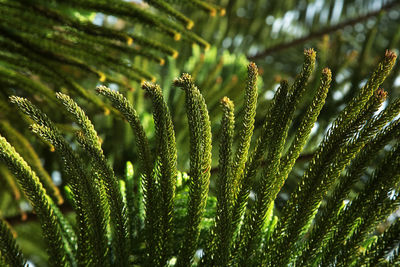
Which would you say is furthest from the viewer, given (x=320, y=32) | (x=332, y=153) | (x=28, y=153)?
(x=320, y=32)

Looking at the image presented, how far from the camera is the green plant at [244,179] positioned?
0.48 meters

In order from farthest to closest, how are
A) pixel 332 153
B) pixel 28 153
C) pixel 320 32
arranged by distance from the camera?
1. pixel 320 32
2. pixel 28 153
3. pixel 332 153

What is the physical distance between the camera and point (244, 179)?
0.52 m

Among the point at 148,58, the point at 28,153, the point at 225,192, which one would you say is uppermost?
the point at 148,58

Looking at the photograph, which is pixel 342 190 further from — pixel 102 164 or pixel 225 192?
pixel 102 164

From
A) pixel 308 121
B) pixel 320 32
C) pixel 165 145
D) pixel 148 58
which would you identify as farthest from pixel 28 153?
pixel 320 32

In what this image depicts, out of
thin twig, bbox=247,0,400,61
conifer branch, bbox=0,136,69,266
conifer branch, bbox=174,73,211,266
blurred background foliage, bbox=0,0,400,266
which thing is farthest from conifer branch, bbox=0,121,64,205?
thin twig, bbox=247,0,400,61

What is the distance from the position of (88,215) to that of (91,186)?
0.04 metres

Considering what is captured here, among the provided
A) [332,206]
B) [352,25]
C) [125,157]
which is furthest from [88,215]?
[352,25]

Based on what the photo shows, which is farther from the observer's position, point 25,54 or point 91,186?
point 25,54

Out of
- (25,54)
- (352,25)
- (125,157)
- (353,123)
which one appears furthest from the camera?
(352,25)

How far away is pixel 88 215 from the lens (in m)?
0.52

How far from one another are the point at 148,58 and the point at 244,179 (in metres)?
0.37

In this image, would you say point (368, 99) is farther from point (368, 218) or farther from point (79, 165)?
point (79, 165)
